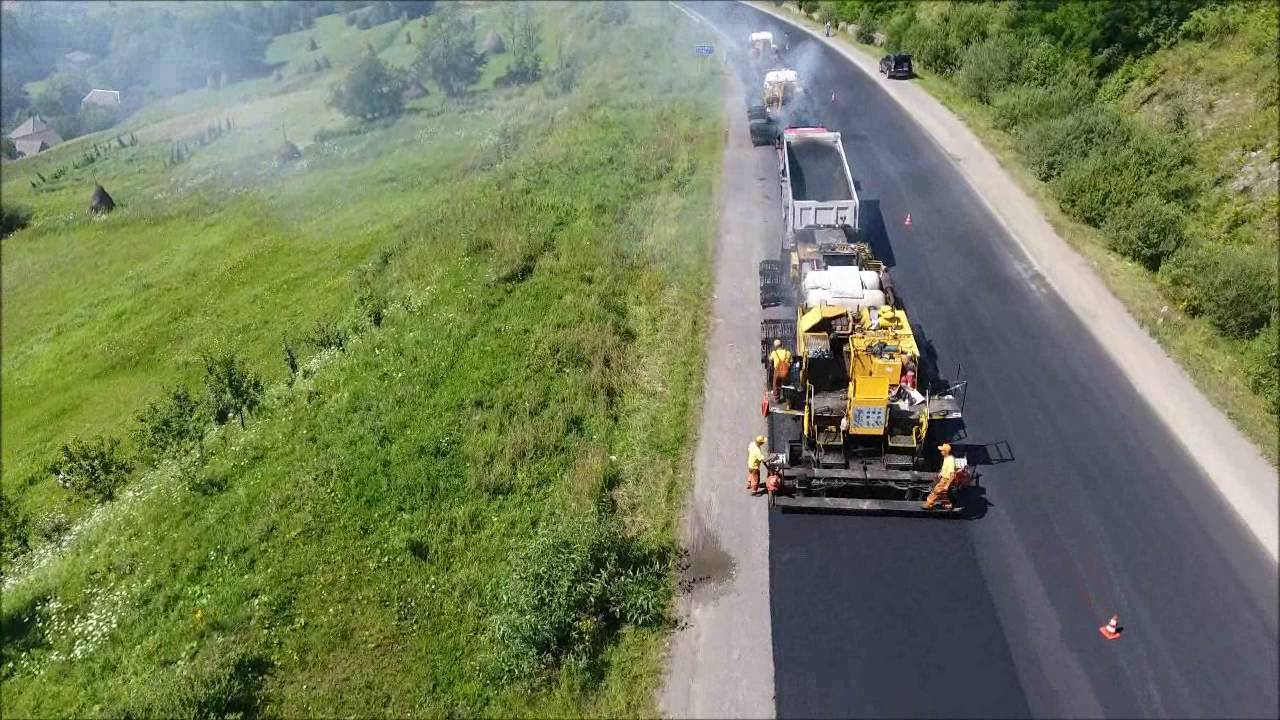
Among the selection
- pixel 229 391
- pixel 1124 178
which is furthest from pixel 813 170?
pixel 229 391

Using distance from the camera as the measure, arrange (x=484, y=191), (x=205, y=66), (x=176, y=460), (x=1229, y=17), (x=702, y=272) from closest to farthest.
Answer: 1. (x=176, y=460)
2. (x=702, y=272)
3. (x=1229, y=17)
4. (x=484, y=191)
5. (x=205, y=66)

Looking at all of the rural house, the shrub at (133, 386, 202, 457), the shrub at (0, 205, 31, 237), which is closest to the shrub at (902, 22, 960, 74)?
the shrub at (133, 386, 202, 457)

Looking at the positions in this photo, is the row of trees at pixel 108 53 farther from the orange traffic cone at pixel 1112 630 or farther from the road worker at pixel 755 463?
the orange traffic cone at pixel 1112 630

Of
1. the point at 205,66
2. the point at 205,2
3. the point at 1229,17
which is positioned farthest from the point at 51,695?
the point at 205,2

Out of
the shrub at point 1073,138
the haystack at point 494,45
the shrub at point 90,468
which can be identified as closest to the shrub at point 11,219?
the shrub at point 90,468

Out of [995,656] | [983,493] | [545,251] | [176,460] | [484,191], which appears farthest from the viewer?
[484,191]

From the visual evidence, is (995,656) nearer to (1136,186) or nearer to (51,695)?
(51,695)

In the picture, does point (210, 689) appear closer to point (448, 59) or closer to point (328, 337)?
point (328, 337)
